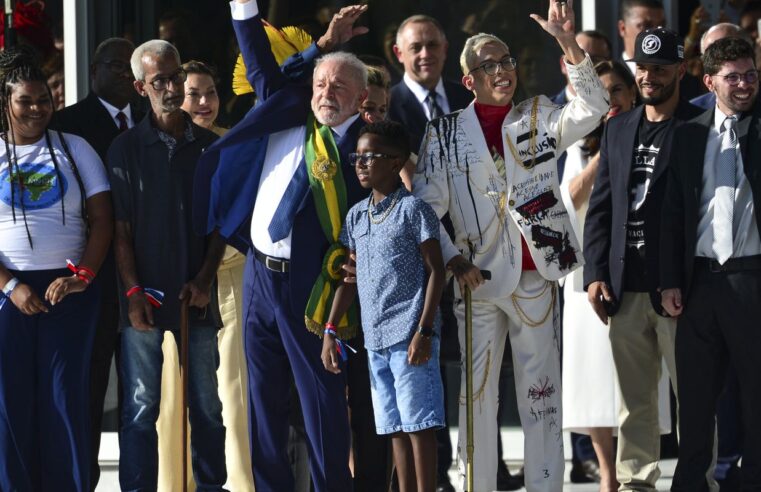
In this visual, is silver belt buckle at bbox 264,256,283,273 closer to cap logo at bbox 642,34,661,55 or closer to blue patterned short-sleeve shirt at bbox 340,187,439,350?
blue patterned short-sleeve shirt at bbox 340,187,439,350

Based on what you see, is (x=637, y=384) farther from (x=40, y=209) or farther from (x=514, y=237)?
(x=40, y=209)

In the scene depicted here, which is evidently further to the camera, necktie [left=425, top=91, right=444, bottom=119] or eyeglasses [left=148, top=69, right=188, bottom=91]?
necktie [left=425, top=91, right=444, bottom=119]

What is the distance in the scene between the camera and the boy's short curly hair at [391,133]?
6250mm

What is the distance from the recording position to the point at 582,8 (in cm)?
888

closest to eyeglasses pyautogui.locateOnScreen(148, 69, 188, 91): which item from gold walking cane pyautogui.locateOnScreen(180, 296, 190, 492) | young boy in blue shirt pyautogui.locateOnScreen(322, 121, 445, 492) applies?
gold walking cane pyautogui.locateOnScreen(180, 296, 190, 492)

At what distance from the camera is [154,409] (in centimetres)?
682

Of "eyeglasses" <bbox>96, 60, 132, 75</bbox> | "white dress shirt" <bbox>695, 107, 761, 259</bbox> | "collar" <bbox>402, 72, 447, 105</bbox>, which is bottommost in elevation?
"white dress shirt" <bbox>695, 107, 761, 259</bbox>

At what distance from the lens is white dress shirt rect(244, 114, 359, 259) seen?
254 inches

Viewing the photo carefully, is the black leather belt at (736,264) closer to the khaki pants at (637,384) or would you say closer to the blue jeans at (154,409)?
the khaki pants at (637,384)

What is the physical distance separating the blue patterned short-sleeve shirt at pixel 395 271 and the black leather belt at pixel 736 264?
4.38 ft

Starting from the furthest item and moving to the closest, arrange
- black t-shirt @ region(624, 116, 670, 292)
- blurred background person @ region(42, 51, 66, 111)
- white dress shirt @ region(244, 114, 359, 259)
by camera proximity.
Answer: blurred background person @ region(42, 51, 66, 111) → black t-shirt @ region(624, 116, 670, 292) → white dress shirt @ region(244, 114, 359, 259)

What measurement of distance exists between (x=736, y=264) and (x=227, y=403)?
272 centimetres

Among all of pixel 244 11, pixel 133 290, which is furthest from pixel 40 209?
pixel 244 11

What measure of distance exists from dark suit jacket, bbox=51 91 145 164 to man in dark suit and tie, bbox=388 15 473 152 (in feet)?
5.06
